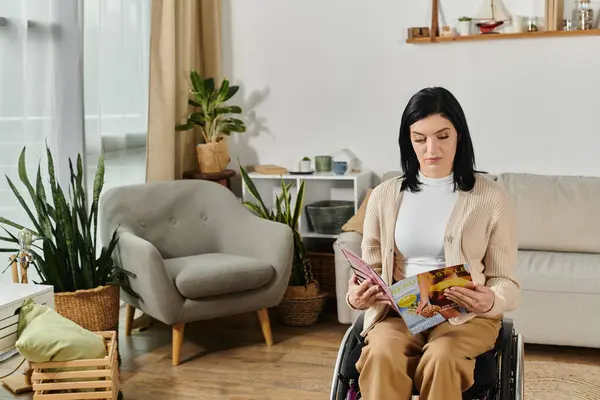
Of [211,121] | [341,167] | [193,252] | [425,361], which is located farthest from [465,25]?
[425,361]

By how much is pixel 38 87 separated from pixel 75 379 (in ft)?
4.48

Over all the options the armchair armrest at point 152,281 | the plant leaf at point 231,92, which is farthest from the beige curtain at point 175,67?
the armchair armrest at point 152,281

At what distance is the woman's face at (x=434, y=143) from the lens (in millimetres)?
2104

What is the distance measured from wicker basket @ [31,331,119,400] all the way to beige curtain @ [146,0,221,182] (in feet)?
4.93

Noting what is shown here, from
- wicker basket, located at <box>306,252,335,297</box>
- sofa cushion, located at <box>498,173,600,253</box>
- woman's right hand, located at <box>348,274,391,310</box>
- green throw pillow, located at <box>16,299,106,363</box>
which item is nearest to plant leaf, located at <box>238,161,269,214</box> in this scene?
wicker basket, located at <box>306,252,335,297</box>

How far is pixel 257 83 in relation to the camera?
4633 mm

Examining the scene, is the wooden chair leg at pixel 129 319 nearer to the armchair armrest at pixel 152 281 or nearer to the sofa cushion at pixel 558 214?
the armchair armrest at pixel 152 281

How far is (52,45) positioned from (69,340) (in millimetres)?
1482

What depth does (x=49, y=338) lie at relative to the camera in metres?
2.73

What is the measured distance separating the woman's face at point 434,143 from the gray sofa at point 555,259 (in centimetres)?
154

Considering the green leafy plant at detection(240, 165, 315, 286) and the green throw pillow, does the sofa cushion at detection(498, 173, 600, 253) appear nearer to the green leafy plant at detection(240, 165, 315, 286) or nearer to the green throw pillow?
the green leafy plant at detection(240, 165, 315, 286)

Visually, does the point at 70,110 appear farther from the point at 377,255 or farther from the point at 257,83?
the point at 377,255

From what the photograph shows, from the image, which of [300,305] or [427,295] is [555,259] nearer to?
[300,305]

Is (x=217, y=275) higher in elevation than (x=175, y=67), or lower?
lower
